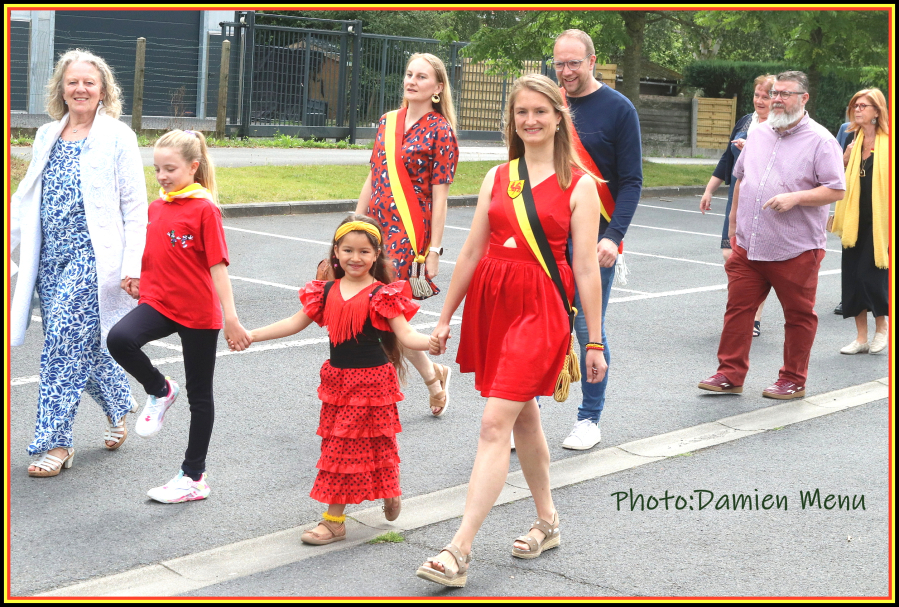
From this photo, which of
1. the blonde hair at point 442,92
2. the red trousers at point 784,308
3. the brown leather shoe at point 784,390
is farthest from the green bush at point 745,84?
the blonde hair at point 442,92

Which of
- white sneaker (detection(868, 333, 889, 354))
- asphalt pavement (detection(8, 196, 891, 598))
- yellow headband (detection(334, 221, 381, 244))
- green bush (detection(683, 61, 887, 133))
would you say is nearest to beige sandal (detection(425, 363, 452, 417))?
asphalt pavement (detection(8, 196, 891, 598))

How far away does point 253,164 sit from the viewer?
730 inches

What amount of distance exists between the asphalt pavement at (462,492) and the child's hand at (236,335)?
730 millimetres

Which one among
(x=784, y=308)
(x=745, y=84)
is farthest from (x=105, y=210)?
(x=745, y=84)

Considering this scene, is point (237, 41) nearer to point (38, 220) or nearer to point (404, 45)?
point (404, 45)

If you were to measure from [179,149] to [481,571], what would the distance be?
7.03 ft

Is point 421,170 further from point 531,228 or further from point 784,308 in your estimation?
point 784,308

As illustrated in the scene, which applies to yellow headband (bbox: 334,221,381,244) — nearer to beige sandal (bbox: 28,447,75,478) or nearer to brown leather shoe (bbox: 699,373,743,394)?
beige sandal (bbox: 28,447,75,478)

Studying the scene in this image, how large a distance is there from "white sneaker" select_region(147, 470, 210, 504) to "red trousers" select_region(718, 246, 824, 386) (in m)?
3.63

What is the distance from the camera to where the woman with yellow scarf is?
8.41 m

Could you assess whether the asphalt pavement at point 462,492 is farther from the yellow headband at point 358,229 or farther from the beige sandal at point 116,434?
the yellow headband at point 358,229

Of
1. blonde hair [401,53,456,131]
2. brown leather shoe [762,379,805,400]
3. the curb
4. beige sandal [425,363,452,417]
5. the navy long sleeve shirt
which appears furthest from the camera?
the curb

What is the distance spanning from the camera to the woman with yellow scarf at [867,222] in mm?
8406

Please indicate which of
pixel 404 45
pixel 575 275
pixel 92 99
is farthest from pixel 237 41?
pixel 575 275
